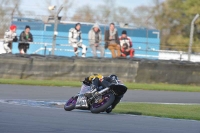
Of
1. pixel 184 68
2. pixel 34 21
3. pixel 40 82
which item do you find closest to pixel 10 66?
pixel 40 82

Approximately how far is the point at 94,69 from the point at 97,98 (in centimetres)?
1088

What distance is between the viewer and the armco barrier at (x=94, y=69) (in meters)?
22.1

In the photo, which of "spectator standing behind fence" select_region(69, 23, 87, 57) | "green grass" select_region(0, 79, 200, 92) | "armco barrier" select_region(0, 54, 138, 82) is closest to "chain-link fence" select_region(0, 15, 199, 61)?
"spectator standing behind fence" select_region(69, 23, 87, 57)

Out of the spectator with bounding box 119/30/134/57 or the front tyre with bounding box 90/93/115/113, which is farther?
the spectator with bounding box 119/30/134/57

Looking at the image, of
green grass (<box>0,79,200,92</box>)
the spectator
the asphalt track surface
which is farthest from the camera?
the spectator

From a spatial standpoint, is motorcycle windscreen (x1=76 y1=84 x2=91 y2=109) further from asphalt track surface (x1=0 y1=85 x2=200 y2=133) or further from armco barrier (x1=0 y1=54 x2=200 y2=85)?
armco barrier (x1=0 y1=54 x2=200 y2=85)

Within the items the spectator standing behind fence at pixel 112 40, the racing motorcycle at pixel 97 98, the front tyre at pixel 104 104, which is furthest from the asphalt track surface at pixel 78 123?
the spectator standing behind fence at pixel 112 40

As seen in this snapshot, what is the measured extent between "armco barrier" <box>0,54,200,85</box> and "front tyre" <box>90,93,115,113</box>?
1021cm

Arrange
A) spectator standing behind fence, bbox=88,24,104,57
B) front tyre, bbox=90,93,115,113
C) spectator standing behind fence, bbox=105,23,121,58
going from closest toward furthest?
front tyre, bbox=90,93,115,113 → spectator standing behind fence, bbox=88,24,104,57 → spectator standing behind fence, bbox=105,23,121,58

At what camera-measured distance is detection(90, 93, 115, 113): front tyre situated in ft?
39.2

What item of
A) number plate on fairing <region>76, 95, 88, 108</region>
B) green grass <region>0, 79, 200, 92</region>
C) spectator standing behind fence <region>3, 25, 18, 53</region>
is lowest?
green grass <region>0, 79, 200, 92</region>

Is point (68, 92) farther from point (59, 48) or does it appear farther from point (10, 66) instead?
point (59, 48)

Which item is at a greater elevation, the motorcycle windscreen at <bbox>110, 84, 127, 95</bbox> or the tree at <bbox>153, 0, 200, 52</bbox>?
the tree at <bbox>153, 0, 200, 52</bbox>

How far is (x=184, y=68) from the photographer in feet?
79.8
